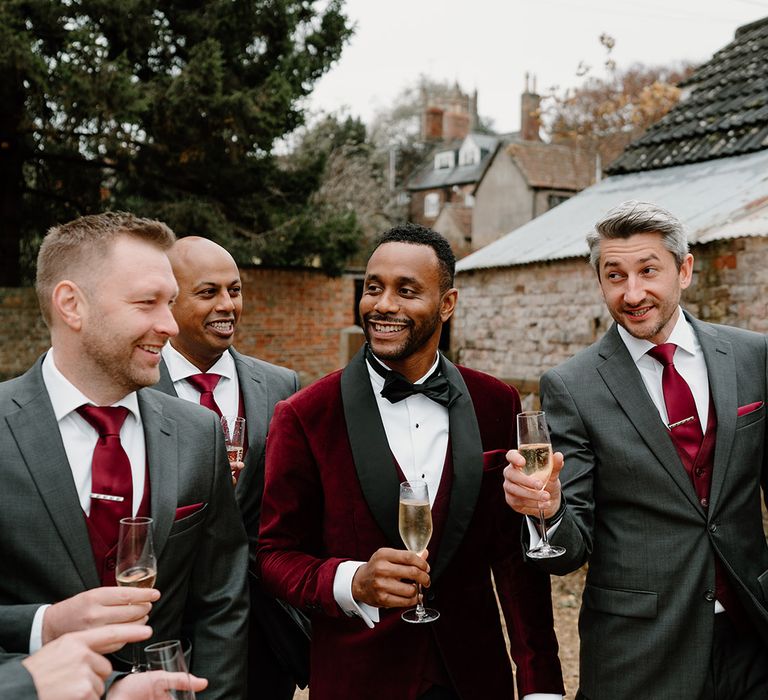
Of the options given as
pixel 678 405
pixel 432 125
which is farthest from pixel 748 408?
pixel 432 125

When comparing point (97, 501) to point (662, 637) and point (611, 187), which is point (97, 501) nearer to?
point (662, 637)

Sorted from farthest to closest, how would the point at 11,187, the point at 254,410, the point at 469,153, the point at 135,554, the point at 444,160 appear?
1. the point at 444,160
2. the point at 469,153
3. the point at 11,187
4. the point at 254,410
5. the point at 135,554

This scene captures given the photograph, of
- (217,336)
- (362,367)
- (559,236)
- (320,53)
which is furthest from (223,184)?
(362,367)

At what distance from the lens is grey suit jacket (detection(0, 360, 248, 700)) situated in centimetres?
204

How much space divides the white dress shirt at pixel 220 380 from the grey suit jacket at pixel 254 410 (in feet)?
0.15

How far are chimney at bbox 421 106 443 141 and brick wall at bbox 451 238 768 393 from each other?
139ft

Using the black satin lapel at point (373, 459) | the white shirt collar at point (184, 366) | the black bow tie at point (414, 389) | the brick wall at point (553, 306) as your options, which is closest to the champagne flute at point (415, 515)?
the black satin lapel at point (373, 459)

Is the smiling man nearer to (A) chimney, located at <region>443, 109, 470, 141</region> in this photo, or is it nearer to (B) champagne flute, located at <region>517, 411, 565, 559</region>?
(B) champagne flute, located at <region>517, 411, 565, 559</region>

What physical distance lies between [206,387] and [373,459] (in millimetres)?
1252

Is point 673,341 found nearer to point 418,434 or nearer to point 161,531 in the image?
point 418,434

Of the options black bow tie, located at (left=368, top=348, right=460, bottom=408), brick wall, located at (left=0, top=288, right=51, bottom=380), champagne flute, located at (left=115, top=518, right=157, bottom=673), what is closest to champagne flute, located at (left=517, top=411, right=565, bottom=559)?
black bow tie, located at (left=368, top=348, right=460, bottom=408)

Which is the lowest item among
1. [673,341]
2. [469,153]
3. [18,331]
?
[673,341]

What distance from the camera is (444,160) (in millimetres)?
48781

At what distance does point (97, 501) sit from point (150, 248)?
0.79m
